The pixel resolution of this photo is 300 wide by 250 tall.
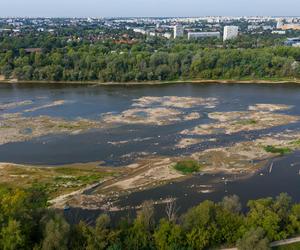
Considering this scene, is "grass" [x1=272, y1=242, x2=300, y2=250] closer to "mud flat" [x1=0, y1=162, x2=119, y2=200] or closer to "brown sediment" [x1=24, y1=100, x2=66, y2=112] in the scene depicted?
"mud flat" [x1=0, y1=162, x2=119, y2=200]

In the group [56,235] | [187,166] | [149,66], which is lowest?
[187,166]

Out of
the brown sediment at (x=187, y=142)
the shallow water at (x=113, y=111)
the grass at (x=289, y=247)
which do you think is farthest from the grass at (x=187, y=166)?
Answer: the grass at (x=289, y=247)

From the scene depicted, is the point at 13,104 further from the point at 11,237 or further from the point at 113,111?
the point at 11,237

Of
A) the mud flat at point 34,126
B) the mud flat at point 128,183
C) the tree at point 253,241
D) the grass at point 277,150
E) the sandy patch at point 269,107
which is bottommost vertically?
the mud flat at point 128,183

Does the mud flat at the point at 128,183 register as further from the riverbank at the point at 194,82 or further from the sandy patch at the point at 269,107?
the riverbank at the point at 194,82

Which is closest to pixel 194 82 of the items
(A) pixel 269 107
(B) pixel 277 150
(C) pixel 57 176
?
(A) pixel 269 107

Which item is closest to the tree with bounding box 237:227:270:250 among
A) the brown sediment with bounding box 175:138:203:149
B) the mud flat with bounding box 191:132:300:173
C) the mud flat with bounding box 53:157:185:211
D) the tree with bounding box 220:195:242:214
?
the tree with bounding box 220:195:242:214
